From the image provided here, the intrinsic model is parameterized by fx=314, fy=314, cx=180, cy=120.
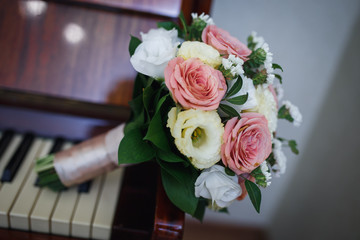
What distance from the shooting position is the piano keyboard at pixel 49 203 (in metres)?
0.95

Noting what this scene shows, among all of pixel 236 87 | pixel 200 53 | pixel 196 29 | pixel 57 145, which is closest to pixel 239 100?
pixel 236 87

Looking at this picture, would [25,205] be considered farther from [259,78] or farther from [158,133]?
[259,78]

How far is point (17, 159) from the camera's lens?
1.09 metres

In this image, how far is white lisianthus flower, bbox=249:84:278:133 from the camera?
78 centimetres

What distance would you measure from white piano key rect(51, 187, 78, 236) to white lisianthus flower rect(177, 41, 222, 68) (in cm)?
60

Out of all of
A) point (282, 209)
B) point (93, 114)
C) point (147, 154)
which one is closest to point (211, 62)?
point (147, 154)

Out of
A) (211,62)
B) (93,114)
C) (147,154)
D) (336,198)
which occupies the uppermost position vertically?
(211,62)

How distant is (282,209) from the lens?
1853mm

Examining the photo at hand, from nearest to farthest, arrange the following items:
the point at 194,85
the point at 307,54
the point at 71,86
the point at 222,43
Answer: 1. the point at 194,85
2. the point at 222,43
3. the point at 71,86
4. the point at 307,54

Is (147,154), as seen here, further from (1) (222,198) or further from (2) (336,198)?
(2) (336,198)

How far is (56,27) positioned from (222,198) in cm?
81

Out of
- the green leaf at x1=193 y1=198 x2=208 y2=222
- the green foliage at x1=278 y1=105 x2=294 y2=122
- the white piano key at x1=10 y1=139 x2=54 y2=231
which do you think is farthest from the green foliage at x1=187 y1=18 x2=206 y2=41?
the white piano key at x1=10 y1=139 x2=54 y2=231

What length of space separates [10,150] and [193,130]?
0.79 meters

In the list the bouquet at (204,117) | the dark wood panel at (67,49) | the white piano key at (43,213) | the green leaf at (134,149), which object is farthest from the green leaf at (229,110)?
the white piano key at (43,213)
